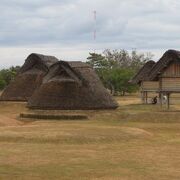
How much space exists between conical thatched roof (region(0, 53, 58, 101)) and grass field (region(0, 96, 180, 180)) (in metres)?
16.7

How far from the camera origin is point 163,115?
3519cm

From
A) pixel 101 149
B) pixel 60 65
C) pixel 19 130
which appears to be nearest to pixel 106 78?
pixel 60 65

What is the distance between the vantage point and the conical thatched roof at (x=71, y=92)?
127 feet

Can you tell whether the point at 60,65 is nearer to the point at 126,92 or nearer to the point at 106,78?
the point at 106,78

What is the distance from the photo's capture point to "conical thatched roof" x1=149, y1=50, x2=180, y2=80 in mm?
37500

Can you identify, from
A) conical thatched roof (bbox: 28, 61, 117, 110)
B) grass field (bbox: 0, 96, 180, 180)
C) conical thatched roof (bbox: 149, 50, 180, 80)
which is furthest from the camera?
conical thatched roof (bbox: 28, 61, 117, 110)

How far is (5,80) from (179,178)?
250 ft

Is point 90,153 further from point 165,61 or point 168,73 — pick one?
point 168,73

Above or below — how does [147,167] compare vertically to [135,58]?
below

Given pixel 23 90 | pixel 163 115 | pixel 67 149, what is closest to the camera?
pixel 67 149

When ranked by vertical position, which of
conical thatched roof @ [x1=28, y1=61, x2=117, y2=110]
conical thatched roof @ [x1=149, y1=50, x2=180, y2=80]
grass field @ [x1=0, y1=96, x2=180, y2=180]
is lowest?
grass field @ [x1=0, y1=96, x2=180, y2=180]

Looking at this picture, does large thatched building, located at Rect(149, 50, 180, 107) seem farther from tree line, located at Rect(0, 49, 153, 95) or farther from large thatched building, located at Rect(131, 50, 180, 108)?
tree line, located at Rect(0, 49, 153, 95)

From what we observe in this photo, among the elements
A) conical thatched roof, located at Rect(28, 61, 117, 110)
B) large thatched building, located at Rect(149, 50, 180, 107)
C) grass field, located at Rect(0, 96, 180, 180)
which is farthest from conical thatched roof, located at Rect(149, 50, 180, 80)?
grass field, located at Rect(0, 96, 180, 180)

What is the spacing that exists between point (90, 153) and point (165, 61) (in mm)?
19011
